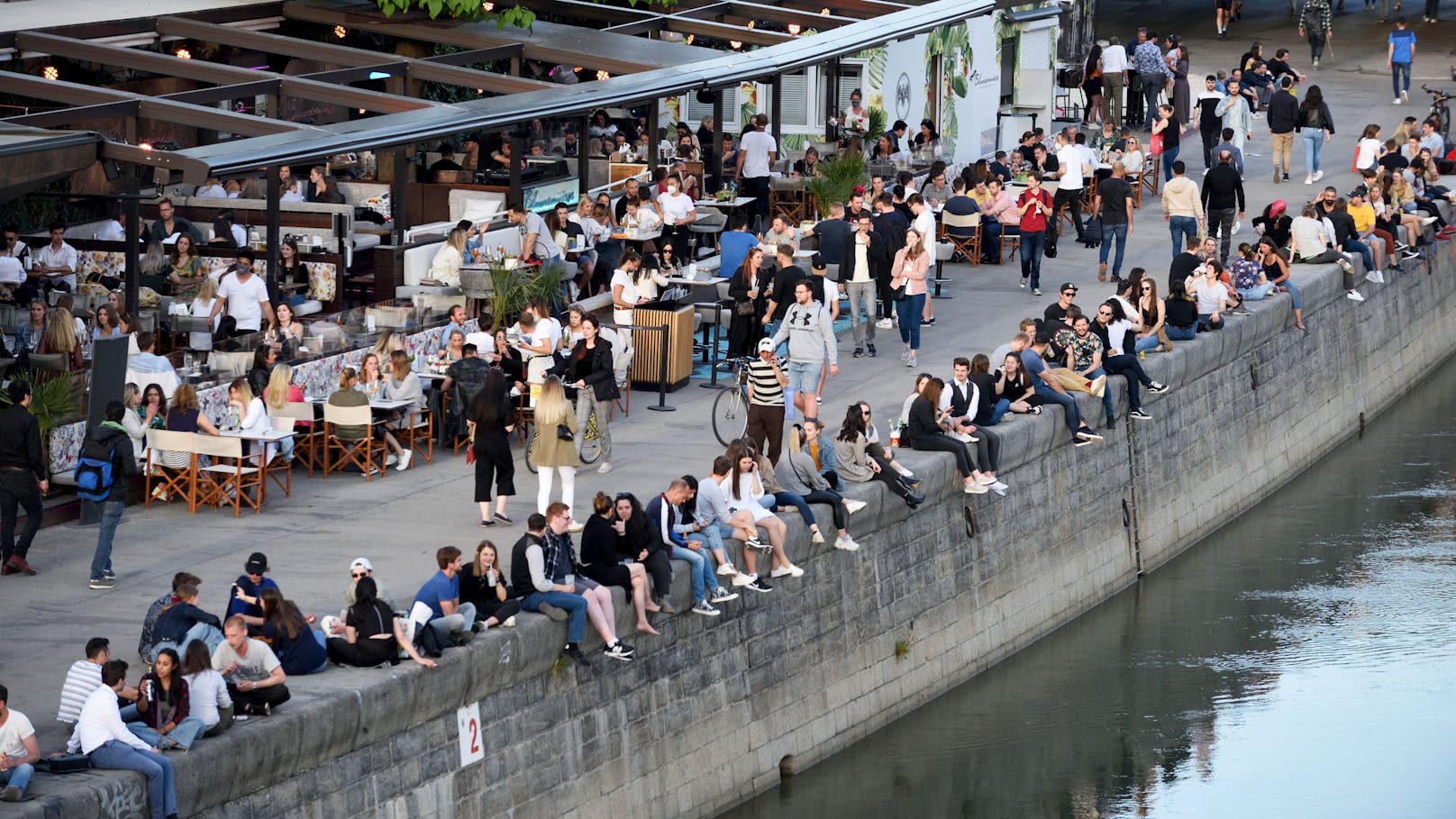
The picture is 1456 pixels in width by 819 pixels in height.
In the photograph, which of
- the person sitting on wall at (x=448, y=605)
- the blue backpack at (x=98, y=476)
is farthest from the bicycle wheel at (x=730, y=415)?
the person sitting on wall at (x=448, y=605)

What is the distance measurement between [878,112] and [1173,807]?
17804 mm

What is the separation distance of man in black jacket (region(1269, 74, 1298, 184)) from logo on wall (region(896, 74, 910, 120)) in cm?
589

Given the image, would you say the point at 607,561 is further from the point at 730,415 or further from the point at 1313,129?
the point at 1313,129

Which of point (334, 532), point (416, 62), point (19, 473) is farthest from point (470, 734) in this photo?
point (416, 62)

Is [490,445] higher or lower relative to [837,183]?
lower

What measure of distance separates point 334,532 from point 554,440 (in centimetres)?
185

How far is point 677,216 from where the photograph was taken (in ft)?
91.9

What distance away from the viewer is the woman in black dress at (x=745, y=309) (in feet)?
77.9

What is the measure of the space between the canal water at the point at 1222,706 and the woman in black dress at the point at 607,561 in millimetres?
2509

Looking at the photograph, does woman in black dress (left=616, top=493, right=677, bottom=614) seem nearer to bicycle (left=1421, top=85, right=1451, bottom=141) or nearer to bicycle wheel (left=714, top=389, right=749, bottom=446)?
bicycle wheel (left=714, top=389, right=749, bottom=446)

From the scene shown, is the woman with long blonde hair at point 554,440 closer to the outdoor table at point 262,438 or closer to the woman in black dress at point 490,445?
the woman in black dress at point 490,445

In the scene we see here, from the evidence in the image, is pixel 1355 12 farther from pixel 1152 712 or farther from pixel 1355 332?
pixel 1152 712

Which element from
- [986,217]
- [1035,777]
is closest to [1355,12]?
[986,217]

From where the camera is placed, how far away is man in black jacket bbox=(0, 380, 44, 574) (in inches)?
645
